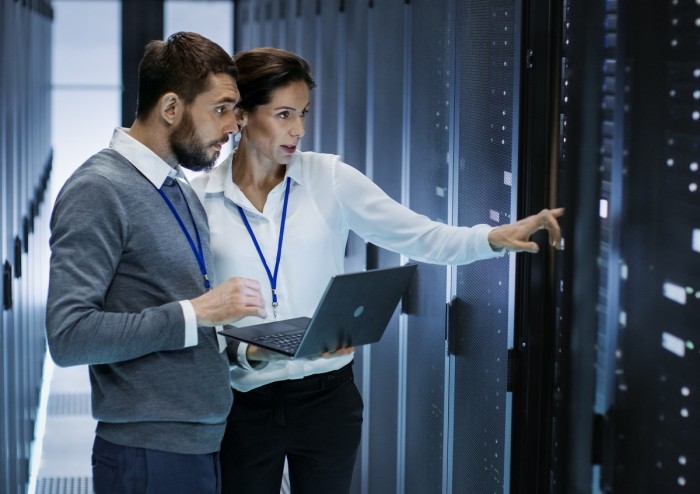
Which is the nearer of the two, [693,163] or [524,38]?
[693,163]

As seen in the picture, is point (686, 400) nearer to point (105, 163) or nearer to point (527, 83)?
point (527, 83)

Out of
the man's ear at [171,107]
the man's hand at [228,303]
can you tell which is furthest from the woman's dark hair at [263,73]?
the man's hand at [228,303]

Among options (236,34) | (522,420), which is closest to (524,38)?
(522,420)

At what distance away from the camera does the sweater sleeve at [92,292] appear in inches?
79.2

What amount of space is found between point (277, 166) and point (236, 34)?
4.72 m

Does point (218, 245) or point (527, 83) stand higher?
point (527, 83)

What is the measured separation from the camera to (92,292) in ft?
6.64

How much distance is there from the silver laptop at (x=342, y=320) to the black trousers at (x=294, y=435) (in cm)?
26

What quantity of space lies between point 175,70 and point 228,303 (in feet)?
1.69

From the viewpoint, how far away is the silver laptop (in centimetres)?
215

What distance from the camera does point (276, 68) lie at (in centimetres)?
262

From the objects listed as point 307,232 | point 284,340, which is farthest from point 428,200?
point 284,340

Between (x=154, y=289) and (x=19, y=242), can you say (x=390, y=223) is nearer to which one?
(x=154, y=289)

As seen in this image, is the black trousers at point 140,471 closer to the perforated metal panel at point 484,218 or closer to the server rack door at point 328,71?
the perforated metal panel at point 484,218
